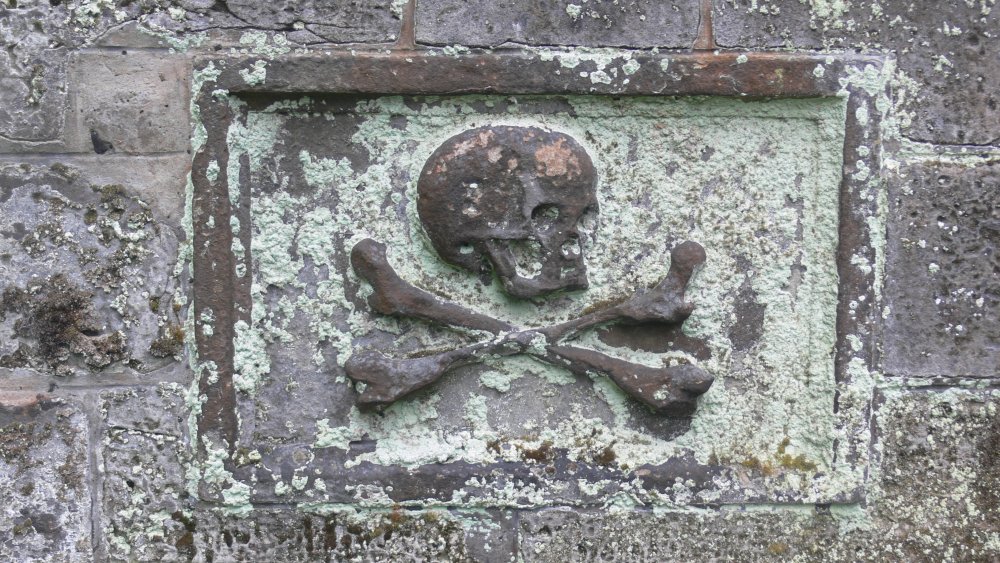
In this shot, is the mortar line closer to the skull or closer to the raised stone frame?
the raised stone frame

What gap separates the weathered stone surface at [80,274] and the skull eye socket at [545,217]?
0.62 meters

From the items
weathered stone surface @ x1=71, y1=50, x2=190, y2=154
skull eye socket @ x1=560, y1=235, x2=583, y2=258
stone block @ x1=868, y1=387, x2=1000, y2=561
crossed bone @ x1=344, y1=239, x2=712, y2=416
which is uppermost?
weathered stone surface @ x1=71, y1=50, x2=190, y2=154

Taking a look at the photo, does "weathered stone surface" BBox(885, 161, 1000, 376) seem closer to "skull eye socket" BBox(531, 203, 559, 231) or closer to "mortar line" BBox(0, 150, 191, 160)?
"skull eye socket" BBox(531, 203, 559, 231)

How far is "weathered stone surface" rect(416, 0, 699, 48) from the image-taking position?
1.31 m

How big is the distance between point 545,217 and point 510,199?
2.8 inches

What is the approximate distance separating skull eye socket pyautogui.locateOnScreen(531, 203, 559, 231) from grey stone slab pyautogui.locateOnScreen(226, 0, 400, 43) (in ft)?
1.26

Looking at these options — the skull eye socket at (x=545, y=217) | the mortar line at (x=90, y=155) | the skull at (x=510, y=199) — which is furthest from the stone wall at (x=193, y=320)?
the skull eye socket at (x=545, y=217)

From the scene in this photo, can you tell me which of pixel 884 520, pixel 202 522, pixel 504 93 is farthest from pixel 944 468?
pixel 202 522

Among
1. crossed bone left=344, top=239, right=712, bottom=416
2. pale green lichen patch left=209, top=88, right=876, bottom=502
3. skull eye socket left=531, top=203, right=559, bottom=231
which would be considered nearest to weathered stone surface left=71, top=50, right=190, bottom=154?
pale green lichen patch left=209, top=88, right=876, bottom=502

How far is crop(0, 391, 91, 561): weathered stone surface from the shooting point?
1.36 metres

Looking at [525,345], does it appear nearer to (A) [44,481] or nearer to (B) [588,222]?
(B) [588,222]

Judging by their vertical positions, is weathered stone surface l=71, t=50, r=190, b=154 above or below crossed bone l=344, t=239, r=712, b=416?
above

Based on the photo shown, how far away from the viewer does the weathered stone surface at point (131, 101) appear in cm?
131

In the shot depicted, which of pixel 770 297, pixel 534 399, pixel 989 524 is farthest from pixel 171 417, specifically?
pixel 989 524
